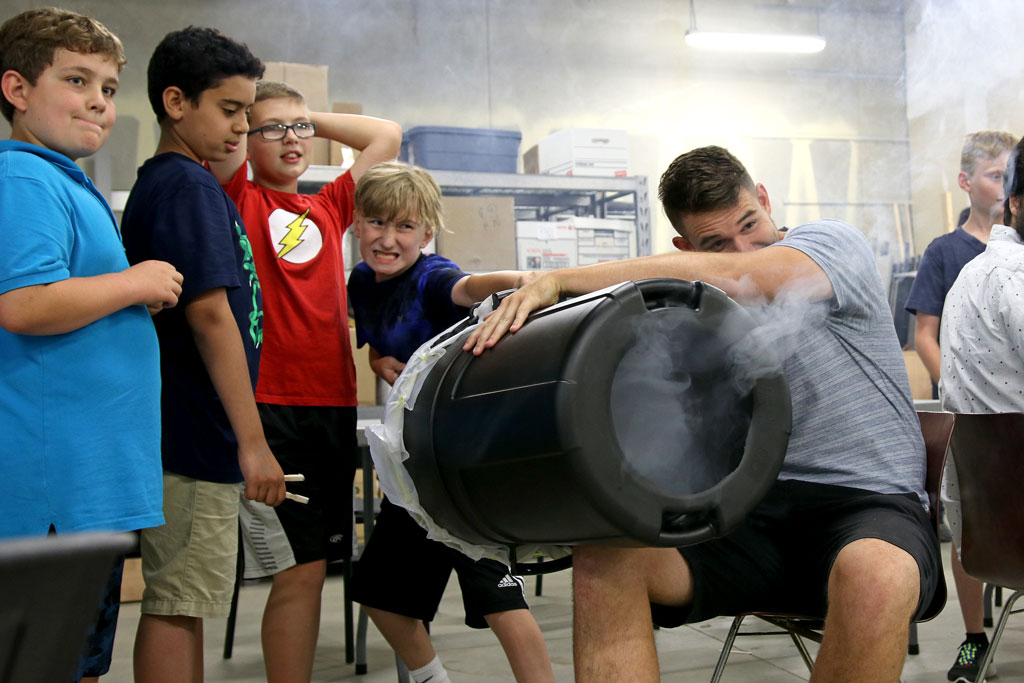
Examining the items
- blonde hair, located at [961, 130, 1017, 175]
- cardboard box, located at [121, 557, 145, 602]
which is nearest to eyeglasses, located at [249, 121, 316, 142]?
blonde hair, located at [961, 130, 1017, 175]

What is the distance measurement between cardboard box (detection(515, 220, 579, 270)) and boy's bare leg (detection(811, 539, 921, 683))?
3133mm

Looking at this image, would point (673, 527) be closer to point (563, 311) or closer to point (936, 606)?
point (563, 311)

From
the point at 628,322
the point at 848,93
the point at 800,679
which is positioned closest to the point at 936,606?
the point at 628,322

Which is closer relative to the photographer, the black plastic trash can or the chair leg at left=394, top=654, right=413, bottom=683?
the black plastic trash can

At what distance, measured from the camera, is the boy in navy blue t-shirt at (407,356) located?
1.69 metres

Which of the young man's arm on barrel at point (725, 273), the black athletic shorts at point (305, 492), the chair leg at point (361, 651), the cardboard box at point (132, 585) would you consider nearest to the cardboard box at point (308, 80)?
the cardboard box at point (132, 585)

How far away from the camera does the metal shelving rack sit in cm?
413

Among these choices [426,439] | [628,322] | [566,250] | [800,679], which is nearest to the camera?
[628,322]

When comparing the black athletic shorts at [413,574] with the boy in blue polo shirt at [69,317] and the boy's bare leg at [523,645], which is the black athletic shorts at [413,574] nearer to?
the boy's bare leg at [523,645]

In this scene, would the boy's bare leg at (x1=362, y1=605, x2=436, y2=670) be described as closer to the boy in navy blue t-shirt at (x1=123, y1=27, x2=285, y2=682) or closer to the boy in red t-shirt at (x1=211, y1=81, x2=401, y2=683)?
the boy in red t-shirt at (x1=211, y1=81, x2=401, y2=683)

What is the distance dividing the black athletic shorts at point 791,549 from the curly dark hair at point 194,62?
1.05 metres

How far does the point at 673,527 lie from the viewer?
3.22 feet

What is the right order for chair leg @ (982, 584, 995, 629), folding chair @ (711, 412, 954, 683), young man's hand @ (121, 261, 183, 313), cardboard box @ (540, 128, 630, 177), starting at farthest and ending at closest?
1. cardboard box @ (540, 128, 630, 177)
2. chair leg @ (982, 584, 995, 629)
3. folding chair @ (711, 412, 954, 683)
4. young man's hand @ (121, 261, 183, 313)

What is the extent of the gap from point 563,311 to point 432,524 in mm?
368
